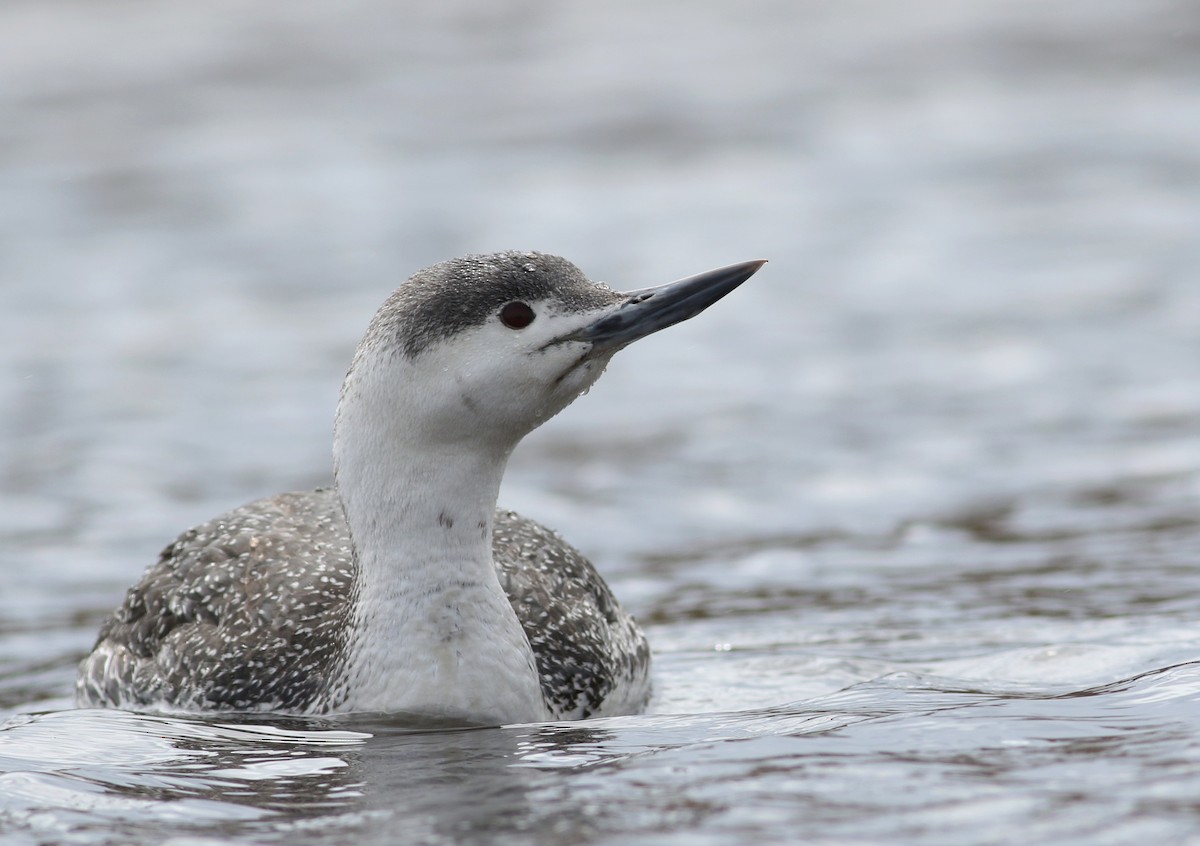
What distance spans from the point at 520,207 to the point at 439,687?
398 inches

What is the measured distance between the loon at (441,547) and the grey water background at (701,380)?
0.80ft

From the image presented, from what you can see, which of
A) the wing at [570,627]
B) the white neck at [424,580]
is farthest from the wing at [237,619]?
the wing at [570,627]

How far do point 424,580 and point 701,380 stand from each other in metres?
6.26

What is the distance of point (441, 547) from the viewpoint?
227 inches

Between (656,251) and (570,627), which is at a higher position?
(656,251)

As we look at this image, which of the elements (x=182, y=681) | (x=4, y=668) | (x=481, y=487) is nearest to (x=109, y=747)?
(x=182, y=681)

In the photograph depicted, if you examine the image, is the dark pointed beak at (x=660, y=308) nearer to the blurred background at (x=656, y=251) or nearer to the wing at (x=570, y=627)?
the wing at (x=570, y=627)

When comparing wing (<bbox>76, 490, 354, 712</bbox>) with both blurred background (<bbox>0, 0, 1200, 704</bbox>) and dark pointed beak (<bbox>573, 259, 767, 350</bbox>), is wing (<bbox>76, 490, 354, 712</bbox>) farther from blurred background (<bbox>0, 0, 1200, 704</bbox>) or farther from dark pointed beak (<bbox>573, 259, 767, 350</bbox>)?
dark pointed beak (<bbox>573, 259, 767, 350</bbox>)

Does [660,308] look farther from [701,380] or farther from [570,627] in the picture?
[701,380]

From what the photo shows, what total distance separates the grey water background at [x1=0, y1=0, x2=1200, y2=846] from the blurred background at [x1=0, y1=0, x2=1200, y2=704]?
0.05m

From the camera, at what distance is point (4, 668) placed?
24.5 feet

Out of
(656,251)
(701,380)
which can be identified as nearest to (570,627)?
(701,380)

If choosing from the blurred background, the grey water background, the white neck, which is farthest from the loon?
the blurred background

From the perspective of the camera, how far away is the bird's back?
19.8 feet
